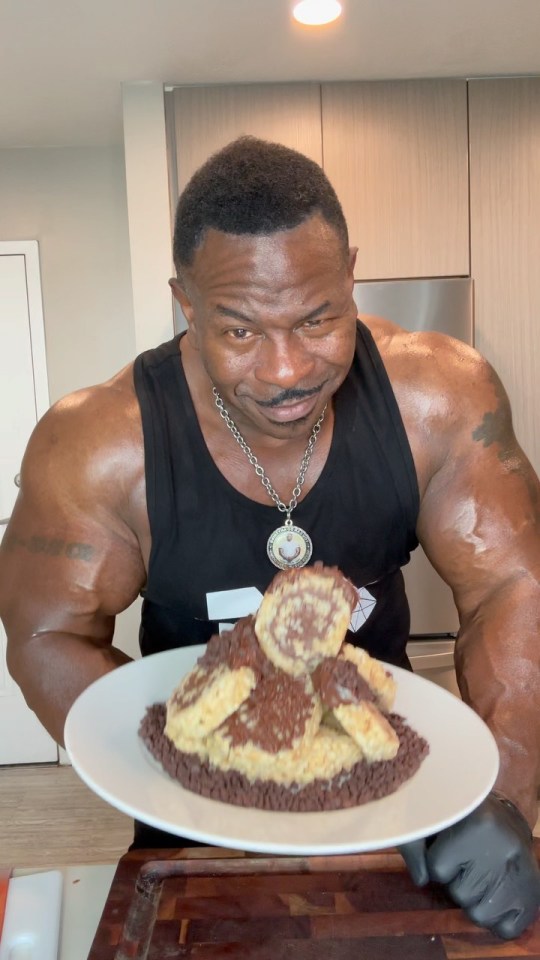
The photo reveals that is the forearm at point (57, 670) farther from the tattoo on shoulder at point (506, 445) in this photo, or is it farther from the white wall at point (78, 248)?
the white wall at point (78, 248)

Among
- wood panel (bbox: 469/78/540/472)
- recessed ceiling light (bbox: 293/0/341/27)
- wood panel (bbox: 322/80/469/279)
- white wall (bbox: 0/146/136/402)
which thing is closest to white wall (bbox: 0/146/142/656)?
white wall (bbox: 0/146/136/402)

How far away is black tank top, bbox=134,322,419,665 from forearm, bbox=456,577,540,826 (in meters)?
0.19

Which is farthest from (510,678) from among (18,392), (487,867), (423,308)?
(18,392)

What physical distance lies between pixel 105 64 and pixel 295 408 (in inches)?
73.2

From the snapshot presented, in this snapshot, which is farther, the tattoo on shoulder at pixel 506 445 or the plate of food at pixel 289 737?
the tattoo on shoulder at pixel 506 445

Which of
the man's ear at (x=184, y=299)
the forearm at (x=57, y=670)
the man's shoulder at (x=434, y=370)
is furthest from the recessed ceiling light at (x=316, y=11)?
the forearm at (x=57, y=670)

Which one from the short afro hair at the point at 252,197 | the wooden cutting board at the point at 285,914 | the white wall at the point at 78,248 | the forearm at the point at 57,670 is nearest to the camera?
the wooden cutting board at the point at 285,914

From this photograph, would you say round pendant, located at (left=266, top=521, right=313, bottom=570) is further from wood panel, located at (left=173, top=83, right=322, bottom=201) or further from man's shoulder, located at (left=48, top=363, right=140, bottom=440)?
wood panel, located at (left=173, top=83, right=322, bottom=201)

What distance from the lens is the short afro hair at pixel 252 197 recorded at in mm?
958

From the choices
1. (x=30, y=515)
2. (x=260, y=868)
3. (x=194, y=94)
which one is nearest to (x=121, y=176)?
(x=194, y=94)

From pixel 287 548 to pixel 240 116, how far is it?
1.91m

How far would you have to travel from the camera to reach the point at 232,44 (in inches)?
89.2

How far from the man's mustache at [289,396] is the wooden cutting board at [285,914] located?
56cm

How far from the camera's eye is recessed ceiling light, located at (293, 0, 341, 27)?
203 centimetres
